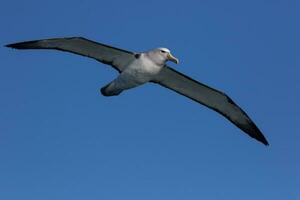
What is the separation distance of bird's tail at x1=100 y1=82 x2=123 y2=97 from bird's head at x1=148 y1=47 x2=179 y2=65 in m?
1.39

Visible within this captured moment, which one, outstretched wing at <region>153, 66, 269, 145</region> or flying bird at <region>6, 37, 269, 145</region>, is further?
outstretched wing at <region>153, 66, 269, 145</region>

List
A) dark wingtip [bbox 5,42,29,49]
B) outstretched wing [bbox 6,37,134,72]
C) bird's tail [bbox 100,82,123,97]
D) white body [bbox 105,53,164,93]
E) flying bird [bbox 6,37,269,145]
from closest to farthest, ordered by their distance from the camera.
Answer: white body [bbox 105,53,164,93]
flying bird [bbox 6,37,269,145]
bird's tail [bbox 100,82,123,97]
outstretched wing [bbox 6,37,134,72]
dark wingtip [bbox 5,42,29,49]

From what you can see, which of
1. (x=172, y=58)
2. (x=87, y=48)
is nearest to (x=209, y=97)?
(x=172, y=58)

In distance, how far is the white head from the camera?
18.2 m

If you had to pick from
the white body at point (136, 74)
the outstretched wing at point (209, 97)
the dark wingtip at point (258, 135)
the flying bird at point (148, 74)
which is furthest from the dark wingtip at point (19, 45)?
the dark wingtip at point (258, 135)

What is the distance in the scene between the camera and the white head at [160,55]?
59.7 ft

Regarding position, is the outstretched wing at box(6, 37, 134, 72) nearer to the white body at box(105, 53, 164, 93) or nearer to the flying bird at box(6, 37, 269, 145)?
the flying bird at box(6, 37, 269, 145)

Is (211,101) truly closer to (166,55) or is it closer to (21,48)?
(166,55)

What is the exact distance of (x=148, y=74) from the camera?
719 inches

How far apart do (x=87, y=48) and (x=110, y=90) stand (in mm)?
1621

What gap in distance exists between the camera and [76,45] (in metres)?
19.0

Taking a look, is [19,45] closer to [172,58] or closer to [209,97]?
[172,58]

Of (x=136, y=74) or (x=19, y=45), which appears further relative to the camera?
(x=19, y=45)

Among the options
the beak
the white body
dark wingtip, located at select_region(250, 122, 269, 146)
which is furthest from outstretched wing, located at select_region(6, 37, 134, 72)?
dark wingtip, located at select_region(250, 122, 269, 146)
